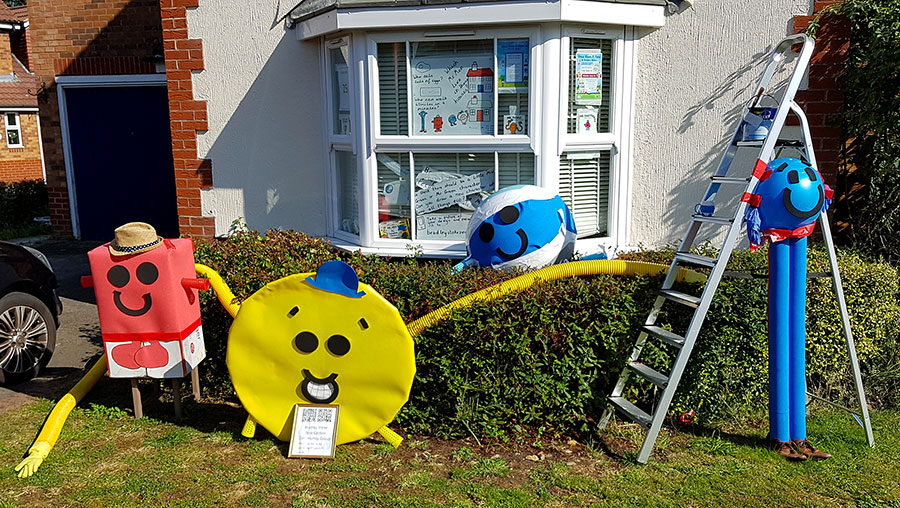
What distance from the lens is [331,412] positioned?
166 inches

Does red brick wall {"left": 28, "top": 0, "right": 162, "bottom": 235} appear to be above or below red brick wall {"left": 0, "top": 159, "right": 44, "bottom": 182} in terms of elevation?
above

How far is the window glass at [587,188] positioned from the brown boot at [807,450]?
2.44 meters

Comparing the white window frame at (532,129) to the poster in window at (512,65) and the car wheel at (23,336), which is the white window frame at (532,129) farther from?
the car wheel at (23,336)

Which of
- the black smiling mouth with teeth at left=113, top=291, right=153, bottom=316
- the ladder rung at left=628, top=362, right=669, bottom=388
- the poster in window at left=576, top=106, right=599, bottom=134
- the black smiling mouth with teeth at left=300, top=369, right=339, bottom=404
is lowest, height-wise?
the black smiling mouth with teeth at left=300, top=369, right=339, bottom=404

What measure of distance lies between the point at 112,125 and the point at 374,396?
8.09 meters

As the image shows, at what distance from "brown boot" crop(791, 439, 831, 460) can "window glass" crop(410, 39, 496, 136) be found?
311 cm

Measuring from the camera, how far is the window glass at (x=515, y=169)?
19.0ft

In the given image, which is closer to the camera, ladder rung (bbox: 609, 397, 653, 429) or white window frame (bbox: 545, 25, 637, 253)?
ladder rung (bbox: 609, 397, 653, 429)

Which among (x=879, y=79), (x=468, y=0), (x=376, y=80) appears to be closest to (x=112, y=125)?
(x=376, y=80)

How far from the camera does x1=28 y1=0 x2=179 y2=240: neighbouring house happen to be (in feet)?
31.6

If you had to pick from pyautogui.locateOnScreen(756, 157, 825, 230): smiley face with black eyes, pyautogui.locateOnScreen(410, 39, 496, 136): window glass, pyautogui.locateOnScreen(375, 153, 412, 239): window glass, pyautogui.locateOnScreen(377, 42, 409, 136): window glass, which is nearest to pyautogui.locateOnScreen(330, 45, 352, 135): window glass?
pyautogui.locateOnScreen(377, 42, 409, 136): window glass

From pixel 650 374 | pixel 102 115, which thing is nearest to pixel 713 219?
pixel 650 374

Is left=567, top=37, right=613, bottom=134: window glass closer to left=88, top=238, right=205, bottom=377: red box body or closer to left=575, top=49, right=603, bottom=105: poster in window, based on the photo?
left=575, top=49, right=603, bottom=105: poster in window

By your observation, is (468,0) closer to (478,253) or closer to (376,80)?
(376,80)
